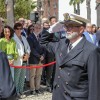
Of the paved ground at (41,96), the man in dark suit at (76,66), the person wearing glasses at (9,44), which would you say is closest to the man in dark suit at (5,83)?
the man in dark suit at (76,66)

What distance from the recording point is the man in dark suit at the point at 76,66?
4.07 m

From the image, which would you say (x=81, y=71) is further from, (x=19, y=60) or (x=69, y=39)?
(x=19, y=60)

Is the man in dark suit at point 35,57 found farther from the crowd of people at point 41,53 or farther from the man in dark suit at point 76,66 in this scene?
the man in dark suit at point 76,66

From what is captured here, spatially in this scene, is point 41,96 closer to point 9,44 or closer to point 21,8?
point 9,44

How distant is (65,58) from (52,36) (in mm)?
992

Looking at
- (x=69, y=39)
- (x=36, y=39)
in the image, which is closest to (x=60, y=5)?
(x=36, y=39)

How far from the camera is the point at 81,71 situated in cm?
412

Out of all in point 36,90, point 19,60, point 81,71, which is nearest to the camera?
point 81,71

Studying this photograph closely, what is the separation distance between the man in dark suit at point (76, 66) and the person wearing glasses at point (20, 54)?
15.3 feet

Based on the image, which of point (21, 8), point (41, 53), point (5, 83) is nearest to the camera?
point (5, 83)

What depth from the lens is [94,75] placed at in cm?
406

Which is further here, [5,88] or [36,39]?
[36,39]

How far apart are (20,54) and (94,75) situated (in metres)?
5.11

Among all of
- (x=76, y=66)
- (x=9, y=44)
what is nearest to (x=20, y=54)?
(x=9, y=44)
